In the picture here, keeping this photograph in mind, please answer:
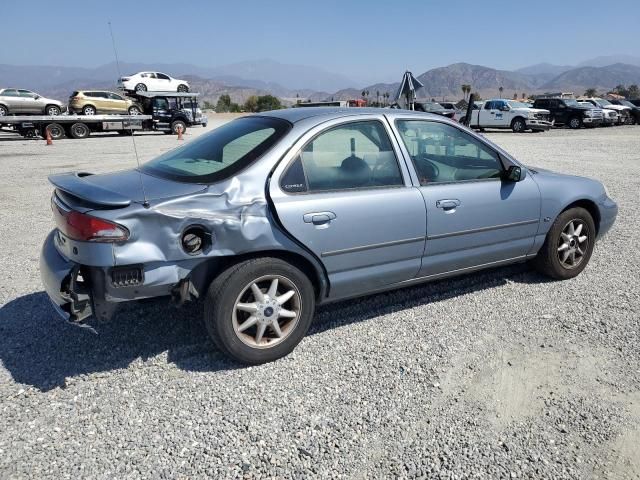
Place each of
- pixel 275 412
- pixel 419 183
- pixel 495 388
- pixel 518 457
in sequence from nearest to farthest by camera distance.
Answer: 1. pixel 518 457
2. pixel 275 412
3. pixel 495 388
4. pixel 419 183

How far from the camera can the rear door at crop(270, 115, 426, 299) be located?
3.26 m

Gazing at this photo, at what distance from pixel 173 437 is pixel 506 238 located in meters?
3.03

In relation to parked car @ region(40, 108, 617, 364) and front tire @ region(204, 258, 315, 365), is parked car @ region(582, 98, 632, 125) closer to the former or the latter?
parked car @ region(40, 108, 617, 364)

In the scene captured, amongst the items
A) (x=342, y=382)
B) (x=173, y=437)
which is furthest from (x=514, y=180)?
(x=173, y=437)

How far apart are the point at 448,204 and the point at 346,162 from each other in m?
0.87

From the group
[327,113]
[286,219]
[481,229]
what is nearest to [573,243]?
[481,229]

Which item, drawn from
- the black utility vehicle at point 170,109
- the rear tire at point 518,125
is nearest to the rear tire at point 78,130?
the black utility vehicle at point 170,109

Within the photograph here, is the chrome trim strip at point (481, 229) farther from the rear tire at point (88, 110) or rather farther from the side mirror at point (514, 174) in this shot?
the rear tire at point (88, 110)

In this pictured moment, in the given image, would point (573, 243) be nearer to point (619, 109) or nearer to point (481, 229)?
point (481, 229)

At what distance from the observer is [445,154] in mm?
4012

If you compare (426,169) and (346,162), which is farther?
(426,169)

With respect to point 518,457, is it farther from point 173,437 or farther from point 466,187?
point 466,187

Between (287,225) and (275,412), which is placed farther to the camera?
(287,225)

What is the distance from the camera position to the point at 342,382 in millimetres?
3086
